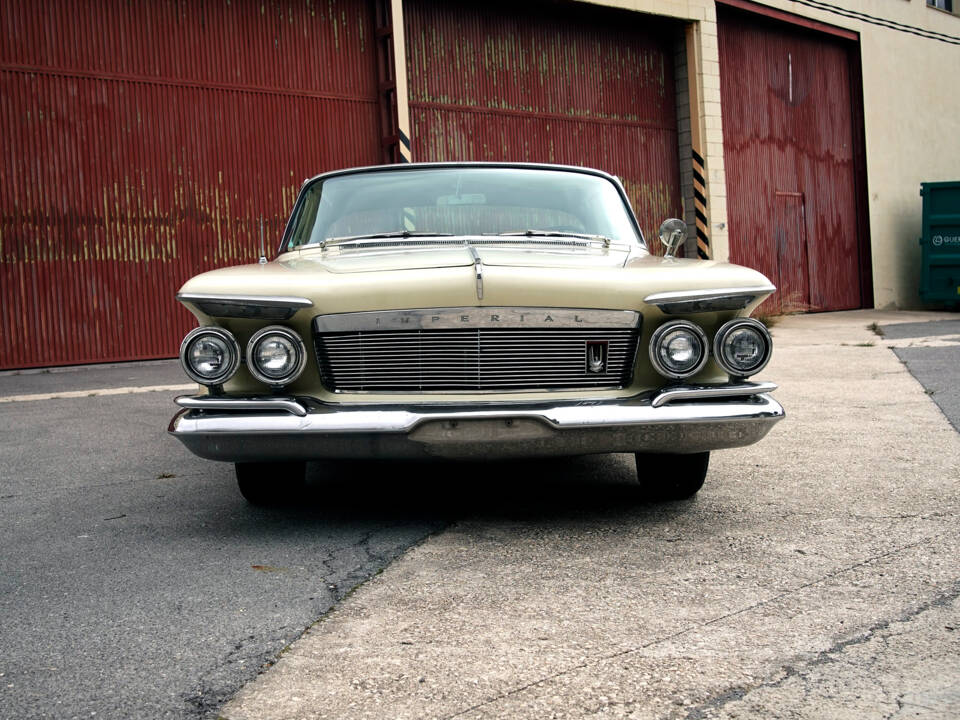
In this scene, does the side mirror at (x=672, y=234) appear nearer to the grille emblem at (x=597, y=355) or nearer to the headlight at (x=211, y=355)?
the grille emblem at (x=597, y=355)

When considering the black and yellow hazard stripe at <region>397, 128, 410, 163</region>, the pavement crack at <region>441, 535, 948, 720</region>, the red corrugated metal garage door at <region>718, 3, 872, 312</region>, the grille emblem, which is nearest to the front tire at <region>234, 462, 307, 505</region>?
the grille emblem

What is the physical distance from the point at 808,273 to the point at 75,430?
47.5ft

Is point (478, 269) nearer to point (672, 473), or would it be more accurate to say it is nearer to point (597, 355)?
point (597, 355)

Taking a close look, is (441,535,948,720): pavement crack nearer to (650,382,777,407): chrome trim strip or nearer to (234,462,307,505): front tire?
(650,382,777,407): chrome trim strip

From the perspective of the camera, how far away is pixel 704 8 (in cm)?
1611

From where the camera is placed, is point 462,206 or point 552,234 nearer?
point 552,234

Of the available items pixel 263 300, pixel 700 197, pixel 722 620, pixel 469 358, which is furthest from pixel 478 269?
pixel 700 197

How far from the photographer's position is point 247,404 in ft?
11.1

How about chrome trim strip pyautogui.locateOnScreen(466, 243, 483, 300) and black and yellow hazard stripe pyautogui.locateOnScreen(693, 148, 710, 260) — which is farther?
black and yellow hazard stripe pyautogui.locateOnScreen(693, 148, 710, 260)

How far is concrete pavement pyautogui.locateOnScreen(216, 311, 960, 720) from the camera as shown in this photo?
2174 millimetres

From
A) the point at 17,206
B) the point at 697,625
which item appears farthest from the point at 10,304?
the point at 697,625

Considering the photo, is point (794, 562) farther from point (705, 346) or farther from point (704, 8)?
point (704, 8)

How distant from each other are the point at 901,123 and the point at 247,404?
19762 mm

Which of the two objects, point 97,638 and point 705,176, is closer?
point 97,638
